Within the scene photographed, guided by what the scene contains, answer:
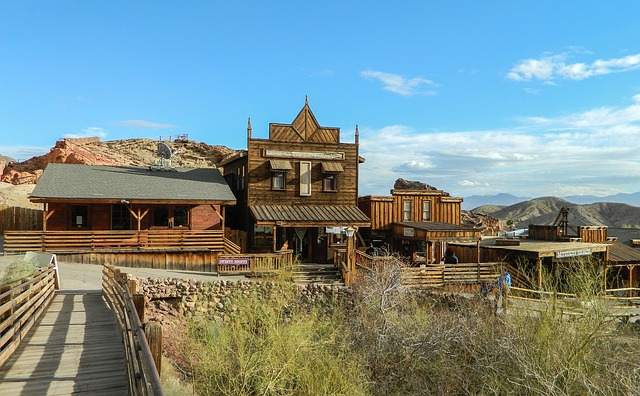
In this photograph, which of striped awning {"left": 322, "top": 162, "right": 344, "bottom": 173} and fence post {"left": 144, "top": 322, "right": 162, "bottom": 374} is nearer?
fence post {"left": 144, "top": 322, "right": 162, "bottom": 374}

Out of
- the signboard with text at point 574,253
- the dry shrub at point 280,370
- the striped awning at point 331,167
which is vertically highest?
the striped awning at point 331,167

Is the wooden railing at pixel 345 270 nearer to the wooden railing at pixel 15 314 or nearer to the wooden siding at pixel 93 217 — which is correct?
the wooden siding at pixel 93 217

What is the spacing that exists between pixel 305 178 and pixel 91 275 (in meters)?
13.9

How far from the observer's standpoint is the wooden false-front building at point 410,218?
90.4 feet

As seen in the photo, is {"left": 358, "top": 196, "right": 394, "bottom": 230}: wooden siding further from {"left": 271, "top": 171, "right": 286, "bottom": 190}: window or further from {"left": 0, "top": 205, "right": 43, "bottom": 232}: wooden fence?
{"left": 0, "top": 205, "right": 43, "bottom": 232}: wooden fence

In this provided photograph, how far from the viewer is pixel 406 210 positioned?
30641 millimetres

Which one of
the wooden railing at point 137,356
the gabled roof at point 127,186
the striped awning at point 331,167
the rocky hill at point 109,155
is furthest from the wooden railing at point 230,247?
the rocky hill at point 109,155

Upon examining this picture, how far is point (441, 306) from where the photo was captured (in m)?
21.1

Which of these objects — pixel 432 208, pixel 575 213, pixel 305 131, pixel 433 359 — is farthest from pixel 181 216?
pixel 575 213

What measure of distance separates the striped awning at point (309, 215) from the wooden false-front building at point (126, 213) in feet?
7.24

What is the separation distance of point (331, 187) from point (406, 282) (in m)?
9.51

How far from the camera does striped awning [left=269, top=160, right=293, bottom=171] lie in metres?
27.6

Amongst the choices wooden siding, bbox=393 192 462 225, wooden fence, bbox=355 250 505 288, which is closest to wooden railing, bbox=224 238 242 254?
wooden fence, bbox=355 250 505 288

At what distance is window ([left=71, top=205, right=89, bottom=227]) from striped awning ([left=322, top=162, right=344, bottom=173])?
14338mm
